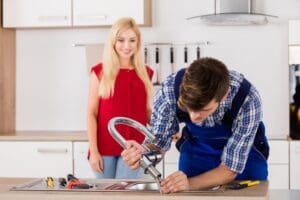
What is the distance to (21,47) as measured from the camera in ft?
14.6

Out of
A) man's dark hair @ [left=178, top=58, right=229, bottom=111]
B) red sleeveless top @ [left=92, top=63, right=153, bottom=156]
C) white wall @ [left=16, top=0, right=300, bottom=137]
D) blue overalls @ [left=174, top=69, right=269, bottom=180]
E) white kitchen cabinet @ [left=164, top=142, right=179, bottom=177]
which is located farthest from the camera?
white wall @ [left=16, top=0, right=300, bottom=137]

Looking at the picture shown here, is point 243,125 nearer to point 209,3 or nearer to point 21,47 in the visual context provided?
point 209,3

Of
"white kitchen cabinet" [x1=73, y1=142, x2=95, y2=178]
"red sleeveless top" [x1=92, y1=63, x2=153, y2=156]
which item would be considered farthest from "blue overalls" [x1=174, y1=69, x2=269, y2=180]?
"white kitchen cabinet" [x1=73, y1=142, x2=95, y2=178]

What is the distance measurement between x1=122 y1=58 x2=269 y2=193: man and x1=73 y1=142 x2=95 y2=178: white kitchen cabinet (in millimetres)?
1654

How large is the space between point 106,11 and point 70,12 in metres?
0.25

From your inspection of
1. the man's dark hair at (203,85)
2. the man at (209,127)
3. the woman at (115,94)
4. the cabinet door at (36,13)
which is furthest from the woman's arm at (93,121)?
the man's dark hair at (203,85)

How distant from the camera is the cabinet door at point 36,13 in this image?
4078 millimetres

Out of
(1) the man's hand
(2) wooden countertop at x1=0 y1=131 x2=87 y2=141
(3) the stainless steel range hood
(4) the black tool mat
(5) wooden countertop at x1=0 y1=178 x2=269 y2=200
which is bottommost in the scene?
(2) wooden countertop at x1=0 y1=131 x2=87 y2=141

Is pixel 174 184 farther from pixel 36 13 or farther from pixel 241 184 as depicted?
pixel 36 13

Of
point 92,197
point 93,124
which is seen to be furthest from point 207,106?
point 93,124

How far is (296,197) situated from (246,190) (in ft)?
1.15

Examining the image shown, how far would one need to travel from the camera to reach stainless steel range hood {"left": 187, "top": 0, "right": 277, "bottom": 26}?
12.6 feet

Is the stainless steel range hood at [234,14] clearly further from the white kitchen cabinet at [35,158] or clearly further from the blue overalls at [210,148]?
the blue overalls at [210,148]

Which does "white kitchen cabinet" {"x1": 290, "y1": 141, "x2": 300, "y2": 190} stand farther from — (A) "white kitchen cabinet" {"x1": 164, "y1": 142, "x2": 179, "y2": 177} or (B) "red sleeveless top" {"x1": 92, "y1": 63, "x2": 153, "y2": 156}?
(B) "red sleeveless top" {"x1": 92, "y1": 63, "x2": 153, "y2": 156}
